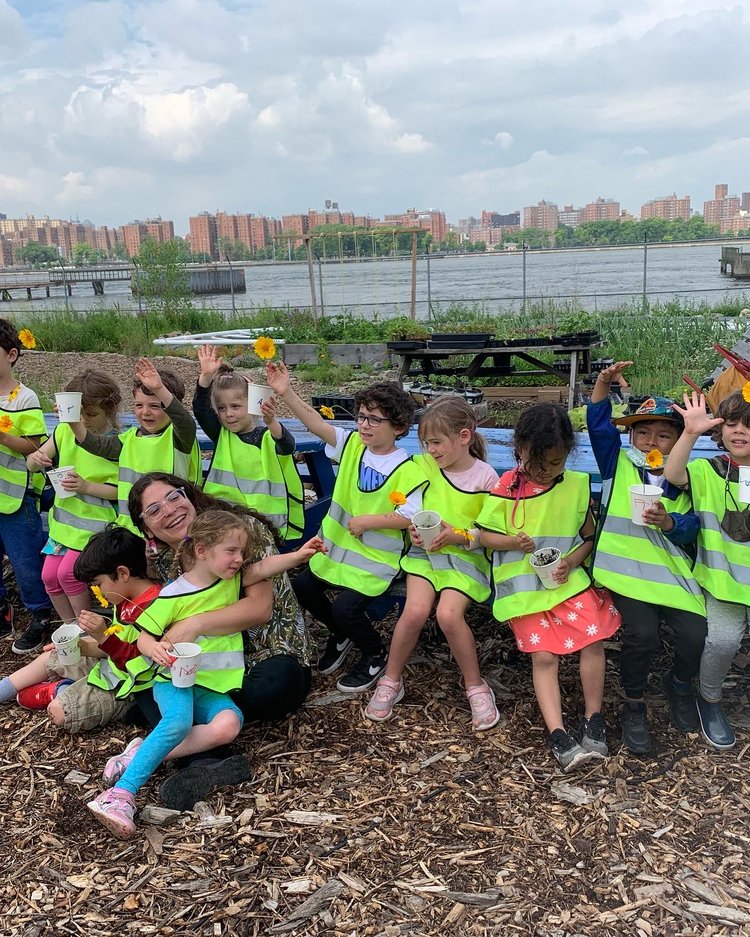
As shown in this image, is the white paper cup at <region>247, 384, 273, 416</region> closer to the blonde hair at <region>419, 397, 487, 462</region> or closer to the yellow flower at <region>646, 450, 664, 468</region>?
the blonde hair at <region>419, 397, 487, 462</region>

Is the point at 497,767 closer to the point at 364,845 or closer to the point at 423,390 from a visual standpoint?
the point at 364,845

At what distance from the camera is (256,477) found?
3801 mm

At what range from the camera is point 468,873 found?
2414mm

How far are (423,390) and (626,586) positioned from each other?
19.9 feet

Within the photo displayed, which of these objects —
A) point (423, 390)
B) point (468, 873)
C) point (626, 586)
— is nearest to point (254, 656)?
point (468, 873)

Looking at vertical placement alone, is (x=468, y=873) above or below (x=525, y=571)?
below

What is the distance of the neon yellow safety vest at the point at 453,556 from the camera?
10.9ft

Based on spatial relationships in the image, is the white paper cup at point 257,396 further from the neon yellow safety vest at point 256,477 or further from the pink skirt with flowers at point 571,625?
the pink skirt with flowers at point 571,625

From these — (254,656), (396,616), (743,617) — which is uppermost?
(743,617)

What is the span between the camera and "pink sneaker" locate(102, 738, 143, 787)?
9.57 feet

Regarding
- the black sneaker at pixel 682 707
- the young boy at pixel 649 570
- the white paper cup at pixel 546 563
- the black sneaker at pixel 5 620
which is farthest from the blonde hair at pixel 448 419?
the black sneaker at pixel 5 620

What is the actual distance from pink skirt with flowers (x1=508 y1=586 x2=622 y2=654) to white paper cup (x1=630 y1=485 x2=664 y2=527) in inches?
14.7

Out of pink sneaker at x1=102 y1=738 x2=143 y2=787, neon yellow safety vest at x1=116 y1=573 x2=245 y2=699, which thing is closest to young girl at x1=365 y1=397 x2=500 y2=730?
neon yellow safety vest at x1=116 y1=573 x2=245 y2=699

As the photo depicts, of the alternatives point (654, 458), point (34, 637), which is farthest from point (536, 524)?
point (34, 637)
